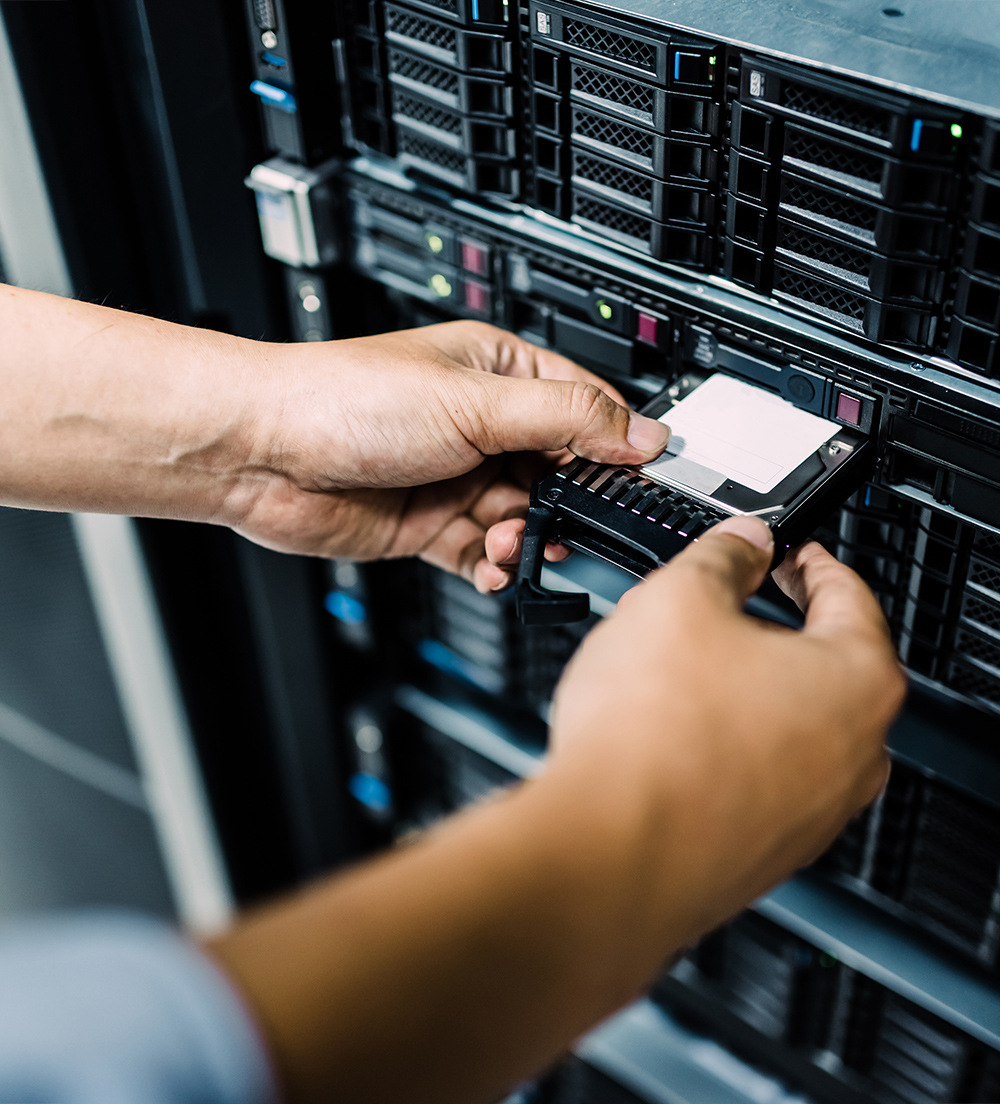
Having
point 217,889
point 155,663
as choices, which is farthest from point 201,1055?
point 217,889

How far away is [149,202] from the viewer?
4.20ft

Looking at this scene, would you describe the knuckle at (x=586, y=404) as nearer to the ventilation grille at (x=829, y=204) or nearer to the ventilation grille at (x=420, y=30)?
the ventilation grille at (x=829, y=204)

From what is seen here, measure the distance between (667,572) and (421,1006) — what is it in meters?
0.35

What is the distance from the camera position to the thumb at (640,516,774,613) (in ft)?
2.42

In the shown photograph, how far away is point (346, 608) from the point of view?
152 centimetres

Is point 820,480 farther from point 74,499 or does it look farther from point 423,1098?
point 74,499

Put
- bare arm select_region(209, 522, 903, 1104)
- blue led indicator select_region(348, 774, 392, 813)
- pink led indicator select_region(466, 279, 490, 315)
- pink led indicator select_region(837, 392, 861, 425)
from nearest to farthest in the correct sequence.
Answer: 1. bare arm select_region(209, 522, 903, 1104)
2. pink led indicator select_region(837, 392, 861, 425)
3. pink led indicator select_region(466, 279, 490, 315)
4. blue led indicator select_region(348, 774, 392, 813)

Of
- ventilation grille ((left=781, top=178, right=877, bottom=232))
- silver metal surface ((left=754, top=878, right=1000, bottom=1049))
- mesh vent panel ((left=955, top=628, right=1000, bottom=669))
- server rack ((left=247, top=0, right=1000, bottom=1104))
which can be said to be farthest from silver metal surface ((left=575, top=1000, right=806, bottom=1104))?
ventilation grille ((left=781, top=178, right=877, bottom=232))

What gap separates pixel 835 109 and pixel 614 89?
211 mm

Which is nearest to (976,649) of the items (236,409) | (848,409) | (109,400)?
(848,409)

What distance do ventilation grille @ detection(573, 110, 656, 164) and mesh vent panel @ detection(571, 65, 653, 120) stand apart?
0.05 ft

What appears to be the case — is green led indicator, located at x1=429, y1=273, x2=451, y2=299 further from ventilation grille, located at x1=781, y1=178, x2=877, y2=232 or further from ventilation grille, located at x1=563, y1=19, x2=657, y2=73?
ventilation grille, located at x1=781, y1=178, x2=877, y2=232

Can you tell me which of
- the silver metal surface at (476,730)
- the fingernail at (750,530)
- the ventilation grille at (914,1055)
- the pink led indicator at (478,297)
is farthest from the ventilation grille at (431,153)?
the ventilation grille at (914,1055)

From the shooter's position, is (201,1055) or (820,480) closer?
(201,1055)
